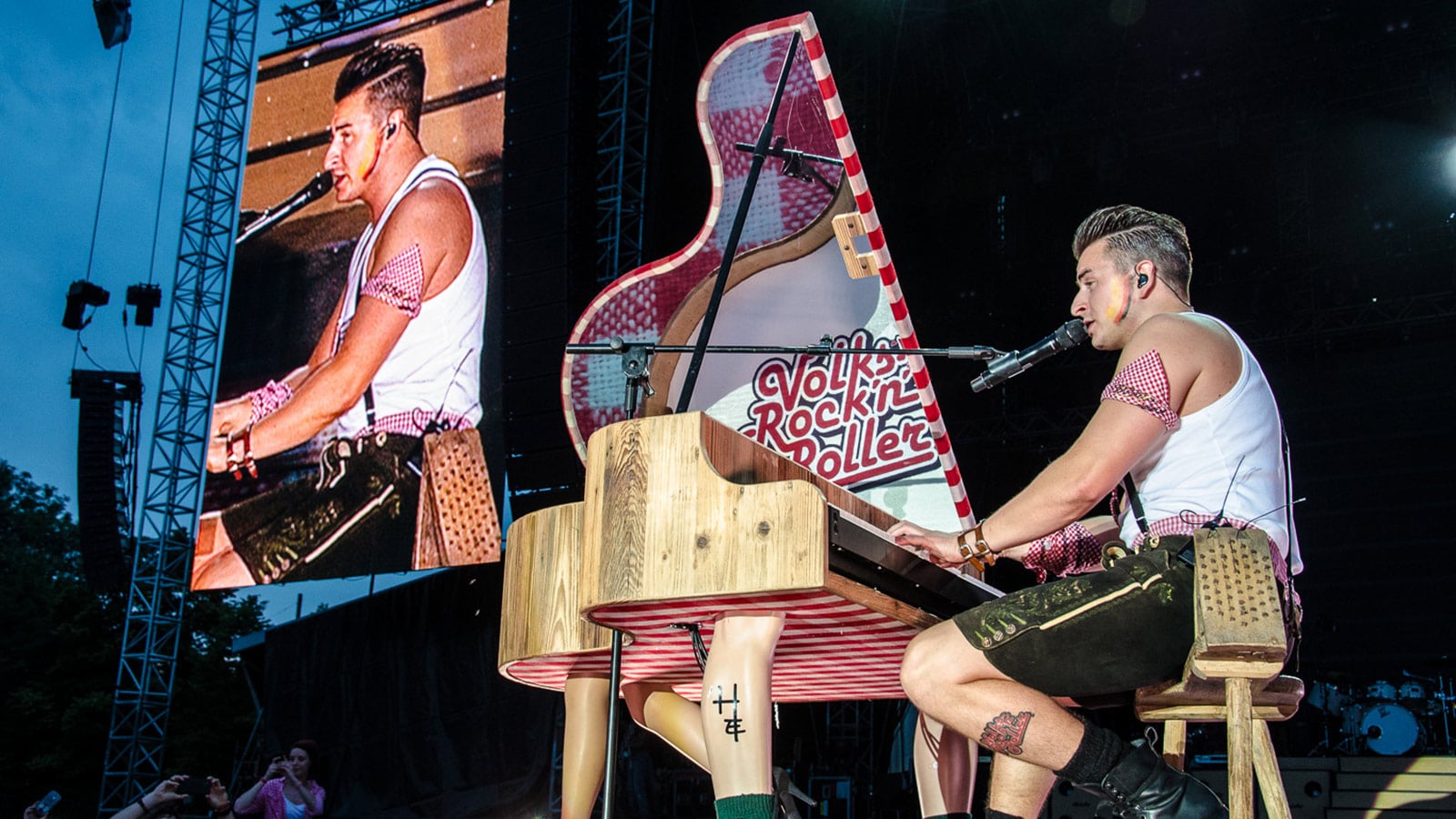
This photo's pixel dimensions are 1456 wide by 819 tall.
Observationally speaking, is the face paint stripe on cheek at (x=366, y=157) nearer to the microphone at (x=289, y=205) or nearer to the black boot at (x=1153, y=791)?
the microphone at (x=289, y=205)

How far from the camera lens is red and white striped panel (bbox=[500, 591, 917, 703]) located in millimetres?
2609

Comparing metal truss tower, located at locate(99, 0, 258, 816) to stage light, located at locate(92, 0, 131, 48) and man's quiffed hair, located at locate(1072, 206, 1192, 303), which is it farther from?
man's quiffed hair, located at locate(1072, 206, 1192, 303)

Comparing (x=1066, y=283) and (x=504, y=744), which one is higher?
(x=1066, y=283)

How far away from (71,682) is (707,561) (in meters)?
29.5

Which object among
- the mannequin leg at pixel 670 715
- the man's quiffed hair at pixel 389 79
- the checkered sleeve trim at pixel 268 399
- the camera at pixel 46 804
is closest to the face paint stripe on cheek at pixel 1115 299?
the mannequin leg at pixel 670 715

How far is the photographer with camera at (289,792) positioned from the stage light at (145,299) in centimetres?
904

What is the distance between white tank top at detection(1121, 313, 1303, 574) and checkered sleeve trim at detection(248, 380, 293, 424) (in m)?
10.1

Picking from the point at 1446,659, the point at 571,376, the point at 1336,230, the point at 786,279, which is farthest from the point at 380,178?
the point at 1446,659

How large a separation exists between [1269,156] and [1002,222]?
6.95 ft

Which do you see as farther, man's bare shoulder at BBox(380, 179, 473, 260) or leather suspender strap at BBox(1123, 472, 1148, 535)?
man's bare shoulder at BBox(380, 179, 473, 260)

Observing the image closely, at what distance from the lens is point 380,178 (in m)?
11.3

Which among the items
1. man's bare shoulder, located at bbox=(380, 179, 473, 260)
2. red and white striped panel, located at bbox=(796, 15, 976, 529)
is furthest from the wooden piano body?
man's bare shoulder, located at bbox=(380, 179, 473, 260)

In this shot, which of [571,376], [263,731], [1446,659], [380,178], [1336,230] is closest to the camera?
[571,376]

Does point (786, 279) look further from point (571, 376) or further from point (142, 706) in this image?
point (142, 706)
